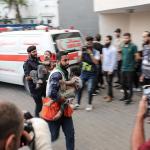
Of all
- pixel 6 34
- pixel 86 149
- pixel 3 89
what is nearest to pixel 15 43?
pixel 6 34

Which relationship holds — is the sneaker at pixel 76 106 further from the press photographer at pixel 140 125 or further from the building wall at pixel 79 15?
the building wall at pixel 79 15

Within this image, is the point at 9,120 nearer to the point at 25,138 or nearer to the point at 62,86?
the point at 25,138

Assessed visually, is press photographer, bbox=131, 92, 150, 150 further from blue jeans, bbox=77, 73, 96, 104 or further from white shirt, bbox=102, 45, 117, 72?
white shirt, bbox=102, 45, 117, 72

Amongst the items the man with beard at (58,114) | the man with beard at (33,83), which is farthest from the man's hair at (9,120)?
the man with beard at (33,83)

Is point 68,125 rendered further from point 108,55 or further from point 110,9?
point 110,9

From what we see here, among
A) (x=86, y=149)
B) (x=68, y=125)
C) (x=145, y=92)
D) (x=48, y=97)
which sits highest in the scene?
(x=145, y=92)

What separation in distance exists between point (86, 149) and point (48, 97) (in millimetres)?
1433

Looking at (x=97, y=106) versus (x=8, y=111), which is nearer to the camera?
(x=8, y=111)

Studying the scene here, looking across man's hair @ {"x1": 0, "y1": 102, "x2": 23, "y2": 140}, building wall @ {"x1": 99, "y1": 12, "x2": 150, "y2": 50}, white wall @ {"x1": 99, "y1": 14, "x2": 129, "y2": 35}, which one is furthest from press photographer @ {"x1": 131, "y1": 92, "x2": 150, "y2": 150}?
white wall @ {"x1": 99, "y1": 14, "x2": 129, "y2": 35}

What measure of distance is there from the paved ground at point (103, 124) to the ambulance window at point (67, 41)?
145 centimetres

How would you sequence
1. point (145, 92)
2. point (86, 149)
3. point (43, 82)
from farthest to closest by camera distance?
point (43, 82), point (86, 149), point (145, 92)

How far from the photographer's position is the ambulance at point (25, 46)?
10.2 meters

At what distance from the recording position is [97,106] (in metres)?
9.11

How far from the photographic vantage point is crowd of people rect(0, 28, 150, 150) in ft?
5.85
